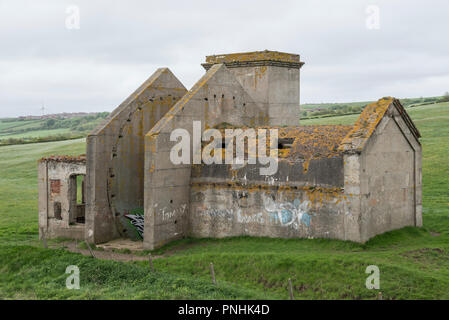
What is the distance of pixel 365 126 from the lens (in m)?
21.9

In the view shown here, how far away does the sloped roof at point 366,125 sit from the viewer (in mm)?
20962

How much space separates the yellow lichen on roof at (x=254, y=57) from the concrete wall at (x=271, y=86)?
487 millimetres

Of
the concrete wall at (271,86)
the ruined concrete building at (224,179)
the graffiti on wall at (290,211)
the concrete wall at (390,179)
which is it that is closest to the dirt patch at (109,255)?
the ruined concrete building at (224,179)

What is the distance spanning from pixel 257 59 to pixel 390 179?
1111 centimetres

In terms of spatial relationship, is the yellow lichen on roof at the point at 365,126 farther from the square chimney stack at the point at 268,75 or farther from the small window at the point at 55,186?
the small window at the point at 55,186

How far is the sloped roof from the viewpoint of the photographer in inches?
825

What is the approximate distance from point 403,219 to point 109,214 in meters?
12.7

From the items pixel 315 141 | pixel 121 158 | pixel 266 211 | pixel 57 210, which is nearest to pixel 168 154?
pixel 121 158

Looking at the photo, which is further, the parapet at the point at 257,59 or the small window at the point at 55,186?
the parapet at the point at 257,59

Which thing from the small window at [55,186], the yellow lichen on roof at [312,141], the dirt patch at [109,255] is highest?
the yellow lichen on roof at [312,141]

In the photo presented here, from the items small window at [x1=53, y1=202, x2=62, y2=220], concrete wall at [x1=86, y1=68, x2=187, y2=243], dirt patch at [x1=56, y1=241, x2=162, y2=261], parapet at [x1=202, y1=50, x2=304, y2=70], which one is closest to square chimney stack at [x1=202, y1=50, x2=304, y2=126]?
parapet at [x1=202, y1=50, x2=304, y2=70]

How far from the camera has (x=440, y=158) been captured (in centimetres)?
4084
